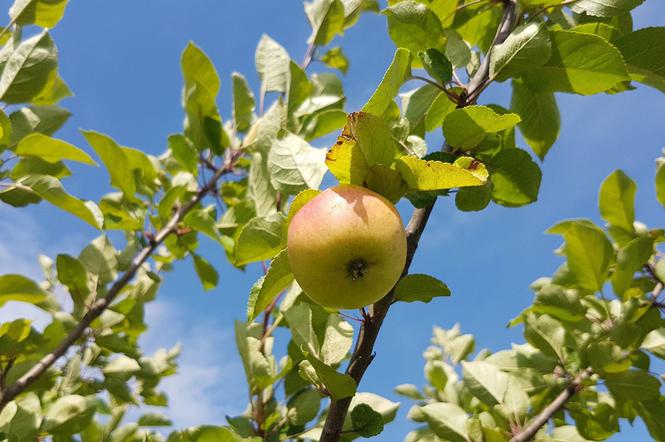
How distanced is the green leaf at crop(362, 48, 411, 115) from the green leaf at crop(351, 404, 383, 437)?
0.71 m

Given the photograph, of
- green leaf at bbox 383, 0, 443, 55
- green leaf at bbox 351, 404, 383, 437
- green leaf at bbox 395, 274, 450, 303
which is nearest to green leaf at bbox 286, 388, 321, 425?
green leaf at bbox 351, 404, 383, 437

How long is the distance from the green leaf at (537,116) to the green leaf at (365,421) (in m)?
1.03

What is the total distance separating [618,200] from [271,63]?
1691 millimetres

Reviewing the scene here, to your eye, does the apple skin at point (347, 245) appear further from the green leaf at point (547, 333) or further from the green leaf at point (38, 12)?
the green leaf at point (38, 12)

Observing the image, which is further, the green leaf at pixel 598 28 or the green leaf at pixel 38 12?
the green leaf at pixel 38 12

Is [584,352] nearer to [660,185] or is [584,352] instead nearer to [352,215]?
[660,185]

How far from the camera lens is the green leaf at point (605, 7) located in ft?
4.73

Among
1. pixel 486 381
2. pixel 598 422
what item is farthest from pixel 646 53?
pixel 598 422

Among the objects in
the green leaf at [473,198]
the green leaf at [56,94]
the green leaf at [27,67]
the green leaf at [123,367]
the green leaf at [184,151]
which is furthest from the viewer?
the green leaf at [123,367]

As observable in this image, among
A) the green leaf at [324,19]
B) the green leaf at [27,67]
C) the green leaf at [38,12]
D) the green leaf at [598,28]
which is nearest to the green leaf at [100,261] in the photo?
the green leaf at [27,67]

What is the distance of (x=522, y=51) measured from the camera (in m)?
1.25

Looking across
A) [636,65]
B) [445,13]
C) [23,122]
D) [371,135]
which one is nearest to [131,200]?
[23,122]

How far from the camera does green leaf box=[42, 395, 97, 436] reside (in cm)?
215

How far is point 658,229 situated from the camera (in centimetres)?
239
